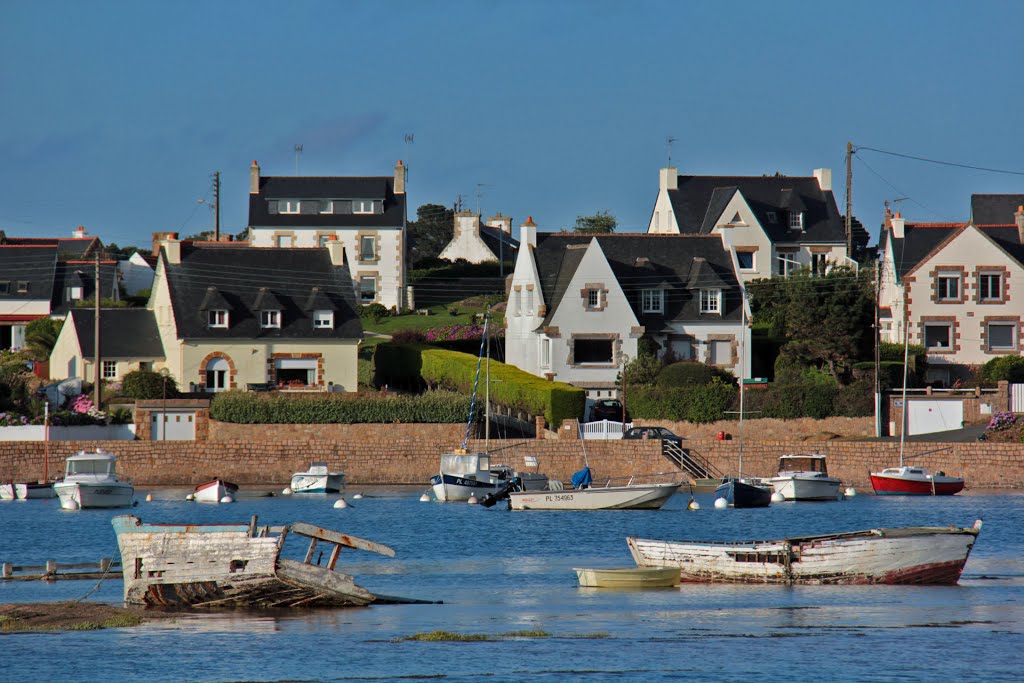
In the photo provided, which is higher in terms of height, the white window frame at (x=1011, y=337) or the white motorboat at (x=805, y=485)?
the white window frame at (x=1011, y=337)

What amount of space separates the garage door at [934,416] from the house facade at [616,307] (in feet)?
30.7

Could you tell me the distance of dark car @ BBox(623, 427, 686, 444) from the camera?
209 ft

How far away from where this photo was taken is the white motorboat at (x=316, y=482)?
61094mm

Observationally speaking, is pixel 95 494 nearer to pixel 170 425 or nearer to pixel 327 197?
pixel 170 425

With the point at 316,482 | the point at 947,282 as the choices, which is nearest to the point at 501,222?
the point at 947,282

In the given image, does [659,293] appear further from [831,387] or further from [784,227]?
[784,227]

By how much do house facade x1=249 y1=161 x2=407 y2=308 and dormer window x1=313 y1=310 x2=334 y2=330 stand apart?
22.4 meters

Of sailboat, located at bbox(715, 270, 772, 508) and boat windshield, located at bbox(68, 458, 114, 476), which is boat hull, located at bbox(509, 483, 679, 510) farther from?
boat windshield, located at bbox(68, 458, 114, 476)

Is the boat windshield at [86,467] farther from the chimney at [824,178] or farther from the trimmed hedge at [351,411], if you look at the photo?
the chimney at [824,178]

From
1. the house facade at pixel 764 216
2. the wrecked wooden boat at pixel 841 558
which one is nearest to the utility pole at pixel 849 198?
the house facade at pixel 764 216

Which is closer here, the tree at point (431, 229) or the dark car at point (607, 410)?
the dark car at point (607, 410)

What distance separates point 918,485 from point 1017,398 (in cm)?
801

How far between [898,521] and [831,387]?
52.8ft

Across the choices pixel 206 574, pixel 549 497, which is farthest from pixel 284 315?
pixel 206 574
